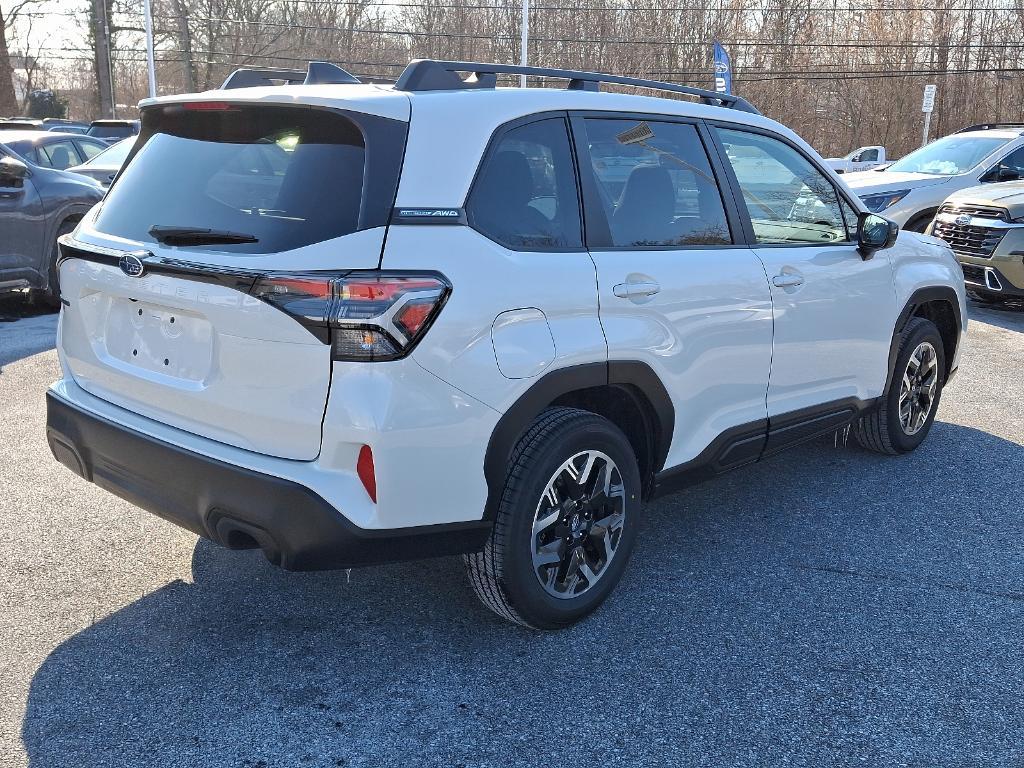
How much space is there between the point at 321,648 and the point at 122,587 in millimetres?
883

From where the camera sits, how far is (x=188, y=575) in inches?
143

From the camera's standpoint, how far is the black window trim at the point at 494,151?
2.88 metres

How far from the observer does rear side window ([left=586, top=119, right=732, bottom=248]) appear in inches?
134

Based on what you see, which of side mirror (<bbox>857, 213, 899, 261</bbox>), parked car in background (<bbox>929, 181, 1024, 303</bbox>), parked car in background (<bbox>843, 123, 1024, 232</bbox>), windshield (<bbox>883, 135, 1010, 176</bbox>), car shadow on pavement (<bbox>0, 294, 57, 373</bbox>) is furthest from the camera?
windshield (<bbox>883, 135, 1010, 176</bbox>)

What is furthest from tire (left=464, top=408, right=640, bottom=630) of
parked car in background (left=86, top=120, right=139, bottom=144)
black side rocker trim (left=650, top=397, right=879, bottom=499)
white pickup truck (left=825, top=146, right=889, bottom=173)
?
white pickup truck (left=825, top=146, right=889, bottom=173)

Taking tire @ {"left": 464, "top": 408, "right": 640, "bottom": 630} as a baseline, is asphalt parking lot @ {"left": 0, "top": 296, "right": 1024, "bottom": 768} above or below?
below

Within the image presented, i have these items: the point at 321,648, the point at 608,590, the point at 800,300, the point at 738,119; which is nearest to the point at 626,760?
the point at 608,590

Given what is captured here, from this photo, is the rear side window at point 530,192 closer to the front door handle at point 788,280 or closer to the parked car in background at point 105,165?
the front door handle at point 788,280

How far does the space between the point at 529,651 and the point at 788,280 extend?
188 centimetres

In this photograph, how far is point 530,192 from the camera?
3.11 metres

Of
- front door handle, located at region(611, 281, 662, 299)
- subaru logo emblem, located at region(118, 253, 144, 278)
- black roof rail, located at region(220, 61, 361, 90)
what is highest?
black roof rail, located at region(220, 61, 361, 90)

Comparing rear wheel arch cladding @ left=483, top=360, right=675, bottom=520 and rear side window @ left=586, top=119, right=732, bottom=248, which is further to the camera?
rear side window @ left=586, top=119, right=732, bottom=248

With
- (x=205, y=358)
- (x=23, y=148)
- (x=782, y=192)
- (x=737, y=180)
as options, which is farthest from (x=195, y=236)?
(x=23, y=148)

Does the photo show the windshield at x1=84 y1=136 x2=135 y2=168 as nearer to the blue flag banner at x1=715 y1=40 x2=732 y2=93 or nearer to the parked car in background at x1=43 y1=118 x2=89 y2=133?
the parked car in background at x1=43 y1=118 x2=89 y2=133
